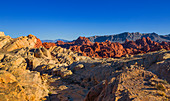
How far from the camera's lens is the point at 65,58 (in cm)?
4291

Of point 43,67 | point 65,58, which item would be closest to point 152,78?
point 43,67

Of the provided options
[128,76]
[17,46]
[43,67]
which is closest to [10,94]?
[128,76]

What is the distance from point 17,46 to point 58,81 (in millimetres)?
33957

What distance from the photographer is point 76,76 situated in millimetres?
23109

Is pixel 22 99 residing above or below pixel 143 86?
below

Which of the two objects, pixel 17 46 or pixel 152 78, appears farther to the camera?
pixel 17 46

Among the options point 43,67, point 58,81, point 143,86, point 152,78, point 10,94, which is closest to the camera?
point 143,86

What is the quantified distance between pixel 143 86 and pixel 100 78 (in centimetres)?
1338

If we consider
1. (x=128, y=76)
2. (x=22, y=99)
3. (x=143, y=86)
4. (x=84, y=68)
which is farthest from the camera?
(x=84, y=68)

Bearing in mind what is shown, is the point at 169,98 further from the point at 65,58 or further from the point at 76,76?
the point at 65,58

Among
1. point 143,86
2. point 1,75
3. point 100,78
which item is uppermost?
point 143,86

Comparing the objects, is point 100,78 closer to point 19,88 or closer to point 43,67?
point 19,88

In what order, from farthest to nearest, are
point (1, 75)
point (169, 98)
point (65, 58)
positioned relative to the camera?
point (65, 58) → point (1, 75) → point (169, 98)

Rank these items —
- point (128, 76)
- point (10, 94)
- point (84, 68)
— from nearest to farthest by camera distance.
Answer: point (128, 76), point (10, 94), point (84, 68)
